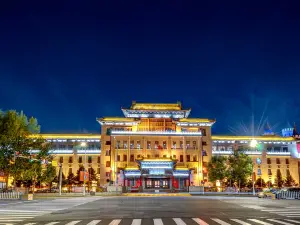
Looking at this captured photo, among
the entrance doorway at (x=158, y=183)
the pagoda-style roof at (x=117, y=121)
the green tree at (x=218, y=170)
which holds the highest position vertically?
the pagoda-style roof at (x=117, y=121)

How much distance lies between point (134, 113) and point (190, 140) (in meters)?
14.0

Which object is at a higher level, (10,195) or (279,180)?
(279,180)

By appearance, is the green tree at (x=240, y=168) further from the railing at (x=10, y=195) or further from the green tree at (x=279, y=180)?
the railing at (x=10, y=195)

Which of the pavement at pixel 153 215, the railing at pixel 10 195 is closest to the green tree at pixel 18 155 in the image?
the railing at pixel 10 195

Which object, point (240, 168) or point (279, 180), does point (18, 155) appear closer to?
point (240, 168)

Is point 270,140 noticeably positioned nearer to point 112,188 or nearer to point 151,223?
point 112,188

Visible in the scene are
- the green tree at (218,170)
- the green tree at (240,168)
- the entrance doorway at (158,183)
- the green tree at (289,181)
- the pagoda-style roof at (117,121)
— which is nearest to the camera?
the green tree at (240,168)

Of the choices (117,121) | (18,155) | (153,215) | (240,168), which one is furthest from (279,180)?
(153,215)

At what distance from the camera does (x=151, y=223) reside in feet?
48.3

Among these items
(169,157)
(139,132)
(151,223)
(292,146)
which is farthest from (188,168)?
(151,223)

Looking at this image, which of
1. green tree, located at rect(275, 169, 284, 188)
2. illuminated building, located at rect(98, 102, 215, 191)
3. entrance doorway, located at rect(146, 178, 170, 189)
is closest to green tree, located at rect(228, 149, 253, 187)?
illuminated building, located at rect(98, 102, 215, 191)

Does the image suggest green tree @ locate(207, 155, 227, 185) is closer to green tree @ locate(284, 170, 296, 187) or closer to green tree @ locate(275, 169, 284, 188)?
green tree @ locate(275, 169, 284, 188)

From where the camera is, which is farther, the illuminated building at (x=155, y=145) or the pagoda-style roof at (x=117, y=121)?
the pagoda-style roof at (x=117, y=121)

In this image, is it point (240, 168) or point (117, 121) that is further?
point (117, 121)
